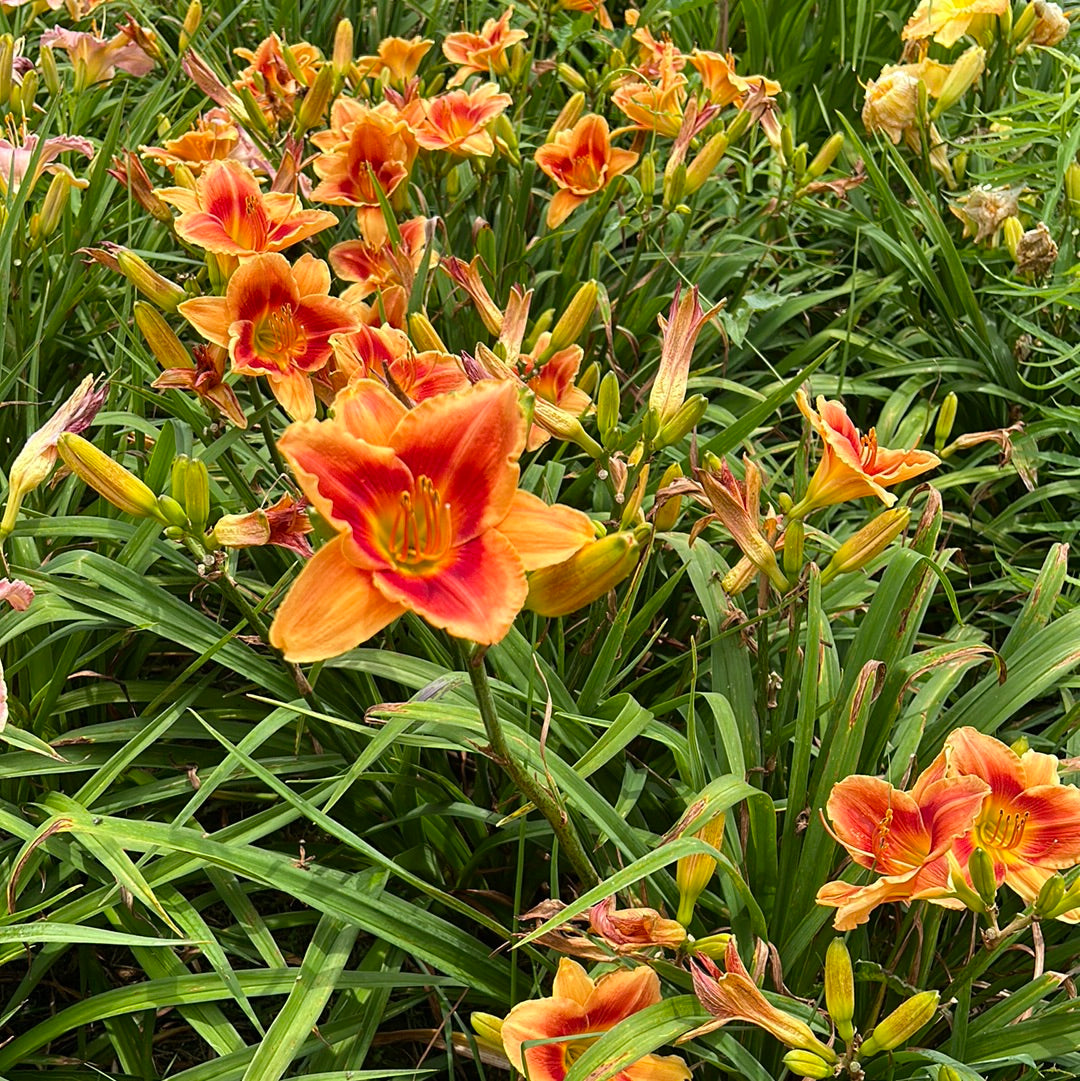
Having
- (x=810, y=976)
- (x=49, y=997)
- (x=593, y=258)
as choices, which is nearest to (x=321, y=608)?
(x=810, y=976)

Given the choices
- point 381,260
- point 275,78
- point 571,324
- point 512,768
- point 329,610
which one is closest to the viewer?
point 329,610

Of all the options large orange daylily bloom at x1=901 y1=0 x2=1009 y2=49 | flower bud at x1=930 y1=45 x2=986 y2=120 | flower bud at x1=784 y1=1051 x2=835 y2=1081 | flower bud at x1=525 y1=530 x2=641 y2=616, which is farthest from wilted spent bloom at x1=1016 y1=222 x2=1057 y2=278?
flower bud at x1=784 y1=1051 x2=835 y2=1081

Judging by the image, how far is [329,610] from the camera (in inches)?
A: 34.1

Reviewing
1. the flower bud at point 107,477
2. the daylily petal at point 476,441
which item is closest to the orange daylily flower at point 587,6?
the flower bud at point 107,477

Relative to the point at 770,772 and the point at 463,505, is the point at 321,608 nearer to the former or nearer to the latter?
the point at 463,505

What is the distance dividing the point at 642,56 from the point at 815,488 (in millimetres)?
1525

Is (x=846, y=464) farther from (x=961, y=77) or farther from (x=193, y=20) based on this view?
(x=193, y=20)

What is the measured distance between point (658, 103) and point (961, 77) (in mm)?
628

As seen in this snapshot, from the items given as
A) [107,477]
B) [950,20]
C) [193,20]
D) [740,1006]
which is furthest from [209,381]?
[950,20]

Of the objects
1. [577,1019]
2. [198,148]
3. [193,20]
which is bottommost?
[577,1019]

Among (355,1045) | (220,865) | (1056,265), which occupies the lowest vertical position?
(355,1045)

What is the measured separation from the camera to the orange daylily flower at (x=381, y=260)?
166 cm

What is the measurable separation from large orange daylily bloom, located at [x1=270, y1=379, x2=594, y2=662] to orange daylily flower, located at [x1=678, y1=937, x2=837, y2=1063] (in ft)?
1.39

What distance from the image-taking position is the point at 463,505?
96cm
